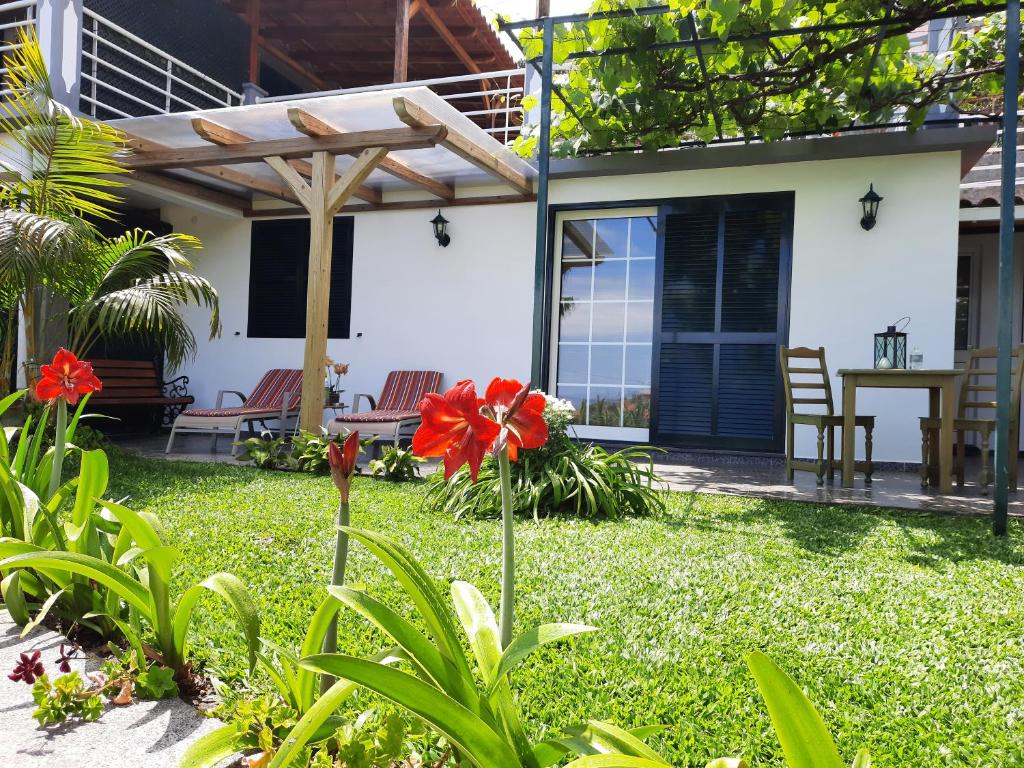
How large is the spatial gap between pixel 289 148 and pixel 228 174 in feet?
5.86

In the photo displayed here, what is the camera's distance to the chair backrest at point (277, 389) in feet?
26.0

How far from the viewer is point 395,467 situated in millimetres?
5375

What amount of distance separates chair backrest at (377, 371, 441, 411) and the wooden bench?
2.51 metres

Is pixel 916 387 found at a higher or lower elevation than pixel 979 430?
higher

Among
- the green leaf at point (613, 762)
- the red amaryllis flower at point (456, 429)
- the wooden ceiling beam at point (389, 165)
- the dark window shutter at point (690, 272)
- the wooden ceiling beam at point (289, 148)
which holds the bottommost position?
the green leaf at point (613, 762)

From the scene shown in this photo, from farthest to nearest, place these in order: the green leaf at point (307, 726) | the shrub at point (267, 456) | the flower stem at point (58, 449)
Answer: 1. the shrub at point (267, 456)
2. the flower stem at point (58, 449)
3. the green leaf at point (307, 726)

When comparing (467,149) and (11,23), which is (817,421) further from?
(11,23)

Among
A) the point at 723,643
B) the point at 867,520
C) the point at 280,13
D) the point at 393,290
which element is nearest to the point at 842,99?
the point at 867,520

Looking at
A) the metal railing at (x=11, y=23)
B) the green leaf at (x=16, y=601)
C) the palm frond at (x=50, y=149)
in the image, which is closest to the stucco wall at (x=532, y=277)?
the metal railing at (x=11, y=23)

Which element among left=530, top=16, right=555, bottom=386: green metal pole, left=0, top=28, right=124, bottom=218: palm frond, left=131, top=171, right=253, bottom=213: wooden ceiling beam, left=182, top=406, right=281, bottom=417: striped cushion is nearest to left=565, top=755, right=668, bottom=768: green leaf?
left=530, top=16, right=555, bottom=386: green metal pole

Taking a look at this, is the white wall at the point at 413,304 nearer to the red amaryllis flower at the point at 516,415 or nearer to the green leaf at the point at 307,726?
the red amaryllis flower at the point at 516,415

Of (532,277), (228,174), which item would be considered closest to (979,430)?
(532,277)

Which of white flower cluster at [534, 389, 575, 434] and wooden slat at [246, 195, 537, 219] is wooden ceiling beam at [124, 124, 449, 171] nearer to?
wooden slat at [246, 195, 537, 219]

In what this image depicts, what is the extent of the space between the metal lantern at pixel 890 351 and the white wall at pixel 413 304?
3.56 meters
